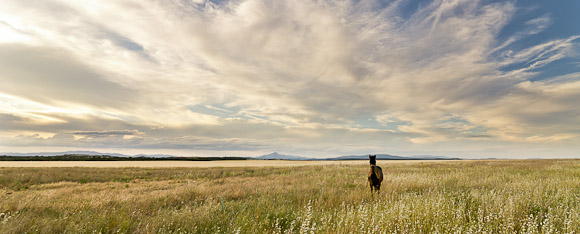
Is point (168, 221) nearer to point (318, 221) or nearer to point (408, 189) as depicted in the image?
point (318, 221)

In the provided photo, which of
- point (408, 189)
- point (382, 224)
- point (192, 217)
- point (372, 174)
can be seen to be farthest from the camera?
point (408, 189)

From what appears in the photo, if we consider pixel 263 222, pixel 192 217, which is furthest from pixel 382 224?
pixel 192 217

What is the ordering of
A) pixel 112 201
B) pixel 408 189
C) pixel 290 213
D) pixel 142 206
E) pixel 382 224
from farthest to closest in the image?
pixel 408 189 → pixel 112 201 → pixel 142 206 → pixel 290 213 → pixel 382 224

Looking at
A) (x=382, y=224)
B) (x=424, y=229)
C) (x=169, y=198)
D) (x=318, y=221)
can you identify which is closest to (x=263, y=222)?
(x=318, y=221)

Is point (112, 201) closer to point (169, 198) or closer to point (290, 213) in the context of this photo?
point (169, 198)

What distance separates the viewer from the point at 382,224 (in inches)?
177

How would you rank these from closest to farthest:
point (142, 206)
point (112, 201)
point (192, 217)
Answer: point (192, 217)
point (142, 206)
point (112, 201)

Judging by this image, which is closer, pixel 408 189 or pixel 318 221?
pixel 318 221

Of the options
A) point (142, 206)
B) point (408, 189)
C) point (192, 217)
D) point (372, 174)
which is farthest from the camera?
point (408, 189)

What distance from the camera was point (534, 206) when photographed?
6.36 meters

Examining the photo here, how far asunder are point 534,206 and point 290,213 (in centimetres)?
605

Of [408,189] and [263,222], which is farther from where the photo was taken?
[408,189]

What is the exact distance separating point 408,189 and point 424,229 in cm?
623

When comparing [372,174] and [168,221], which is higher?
[372,174]
